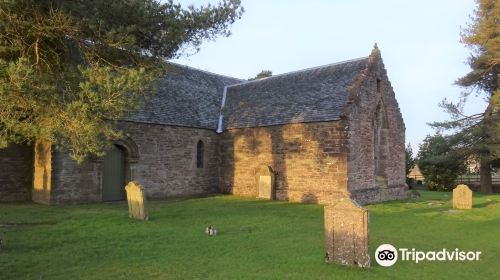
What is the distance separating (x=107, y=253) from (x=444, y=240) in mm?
8363

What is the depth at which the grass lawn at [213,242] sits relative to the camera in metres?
7.06

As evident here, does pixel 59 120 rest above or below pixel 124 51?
below

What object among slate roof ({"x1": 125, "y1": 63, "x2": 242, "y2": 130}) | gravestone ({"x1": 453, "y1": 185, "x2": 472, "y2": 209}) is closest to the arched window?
slate roof ({"x1": 125, "y1": 63, "x2": 242, "y2": 130})

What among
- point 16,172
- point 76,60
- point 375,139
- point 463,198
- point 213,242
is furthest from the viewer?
point 375,139

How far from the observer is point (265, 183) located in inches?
823

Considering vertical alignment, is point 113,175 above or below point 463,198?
above

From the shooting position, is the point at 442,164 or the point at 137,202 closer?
the point at 137,202

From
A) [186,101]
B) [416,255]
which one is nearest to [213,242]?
[416,255]

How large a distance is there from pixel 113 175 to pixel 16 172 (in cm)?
426

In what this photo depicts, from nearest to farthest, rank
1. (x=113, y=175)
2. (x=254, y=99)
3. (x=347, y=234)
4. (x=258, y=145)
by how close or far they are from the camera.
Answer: (x=347, y=234)
(x=113, y=175)
(x=258, y=145)
(x=254, y=99)

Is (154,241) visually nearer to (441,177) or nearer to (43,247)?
(43,247)

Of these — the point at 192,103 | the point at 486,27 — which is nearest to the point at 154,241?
the point at 192,103

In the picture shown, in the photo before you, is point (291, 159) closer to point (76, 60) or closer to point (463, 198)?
point (463, 198)

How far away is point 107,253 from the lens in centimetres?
842
